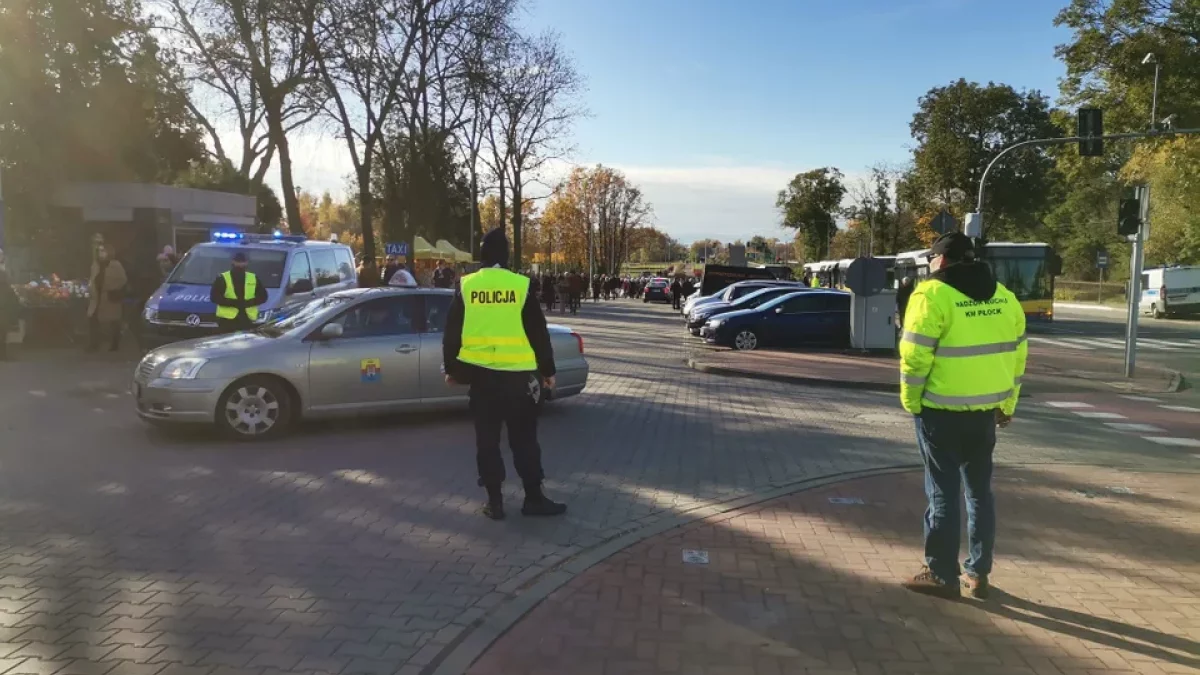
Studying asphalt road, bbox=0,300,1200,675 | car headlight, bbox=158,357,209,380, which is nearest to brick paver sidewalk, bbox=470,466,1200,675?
asphalt road, bbox=0,300,1200,675

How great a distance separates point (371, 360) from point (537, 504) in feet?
11.8

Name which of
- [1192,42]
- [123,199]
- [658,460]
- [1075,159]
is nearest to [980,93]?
[1075,159]

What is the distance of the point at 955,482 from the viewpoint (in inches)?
182

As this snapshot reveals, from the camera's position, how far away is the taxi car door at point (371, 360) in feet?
28.6

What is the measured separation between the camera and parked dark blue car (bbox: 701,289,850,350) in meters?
20.3

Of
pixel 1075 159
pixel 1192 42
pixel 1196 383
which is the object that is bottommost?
pixel 1196 383

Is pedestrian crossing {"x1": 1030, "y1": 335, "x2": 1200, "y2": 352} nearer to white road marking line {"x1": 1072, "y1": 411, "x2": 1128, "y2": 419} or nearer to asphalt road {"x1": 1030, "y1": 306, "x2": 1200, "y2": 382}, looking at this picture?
asphalt road {"x1": 1030, "y1": 306, "x2": 1200, "y2": 382}

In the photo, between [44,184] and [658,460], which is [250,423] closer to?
[658,460]

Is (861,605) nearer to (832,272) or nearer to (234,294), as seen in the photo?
(234,294)

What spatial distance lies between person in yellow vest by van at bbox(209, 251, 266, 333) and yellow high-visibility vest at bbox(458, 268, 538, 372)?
5.92 m

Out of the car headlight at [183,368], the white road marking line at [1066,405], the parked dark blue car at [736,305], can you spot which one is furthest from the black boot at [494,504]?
the parked dark blue car at [736,305]

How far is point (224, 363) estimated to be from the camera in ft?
26.9

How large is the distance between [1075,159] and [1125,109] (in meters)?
3.43

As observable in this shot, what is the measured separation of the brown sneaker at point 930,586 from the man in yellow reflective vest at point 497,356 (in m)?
2.47
